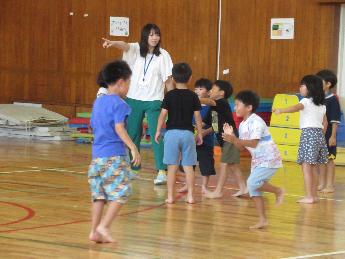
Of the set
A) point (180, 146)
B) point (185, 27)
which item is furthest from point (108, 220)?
point (185, 27)

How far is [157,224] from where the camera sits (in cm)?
759

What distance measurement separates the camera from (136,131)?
10312 millimetres

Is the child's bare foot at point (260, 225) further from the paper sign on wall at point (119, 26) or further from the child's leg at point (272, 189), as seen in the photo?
the paper sign on wall at point (119, 26)

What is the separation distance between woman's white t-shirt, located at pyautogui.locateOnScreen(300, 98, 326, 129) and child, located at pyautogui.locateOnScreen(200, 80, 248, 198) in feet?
2.50

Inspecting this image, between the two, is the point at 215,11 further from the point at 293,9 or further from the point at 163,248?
the point at 163,248

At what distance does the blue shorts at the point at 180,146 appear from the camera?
888cm

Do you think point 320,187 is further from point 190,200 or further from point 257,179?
point 257,179

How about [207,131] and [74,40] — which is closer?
[207,131]

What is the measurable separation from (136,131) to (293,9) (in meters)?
5.03

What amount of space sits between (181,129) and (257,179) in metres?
1.45

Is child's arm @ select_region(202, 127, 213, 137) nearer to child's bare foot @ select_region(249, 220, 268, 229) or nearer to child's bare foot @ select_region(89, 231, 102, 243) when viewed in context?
child's bare foot @ select_region(249, 220, 268, 229)

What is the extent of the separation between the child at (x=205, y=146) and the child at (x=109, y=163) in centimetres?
284

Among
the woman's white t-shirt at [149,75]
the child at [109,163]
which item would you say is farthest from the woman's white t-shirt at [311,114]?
the child at [109,163]

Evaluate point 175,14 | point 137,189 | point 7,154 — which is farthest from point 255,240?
point 175,14
